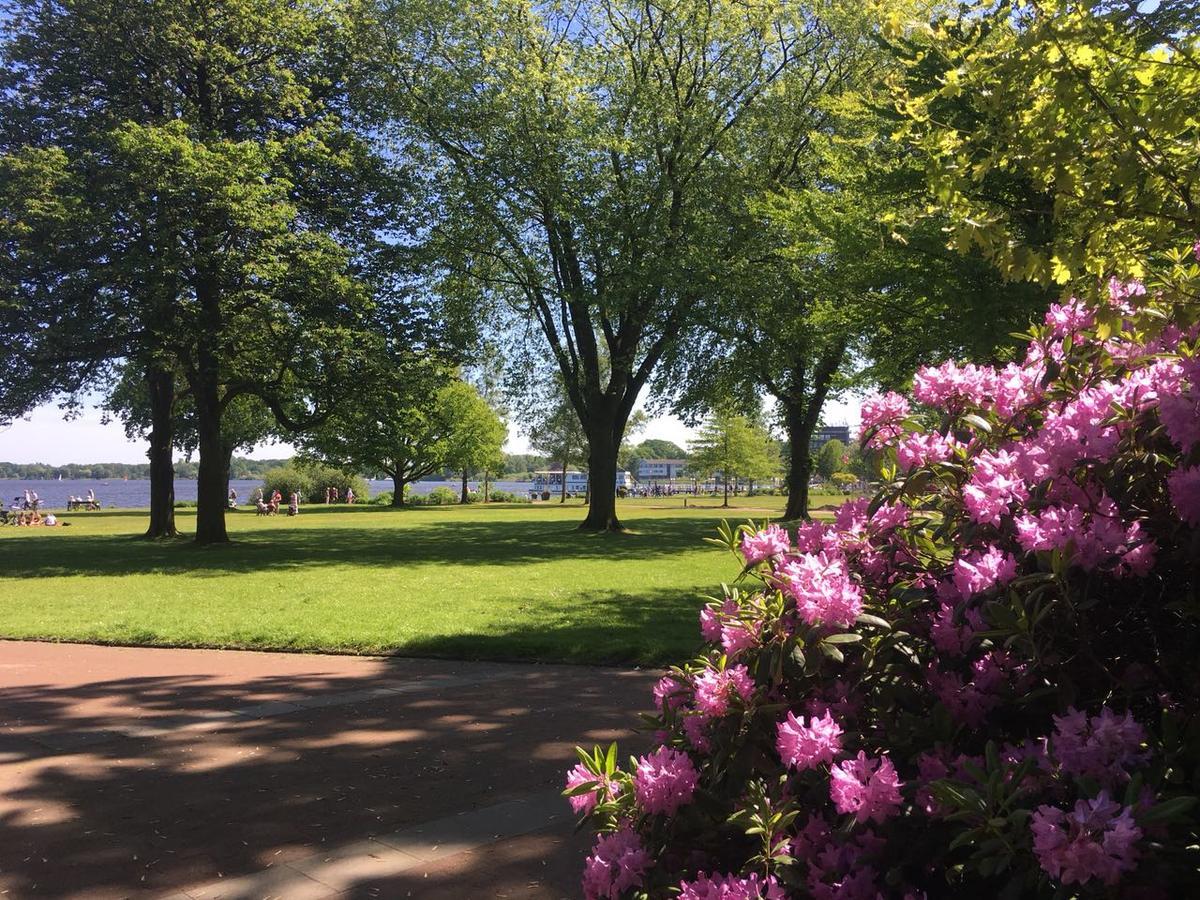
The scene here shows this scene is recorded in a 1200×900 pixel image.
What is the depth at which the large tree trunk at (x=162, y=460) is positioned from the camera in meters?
26.6

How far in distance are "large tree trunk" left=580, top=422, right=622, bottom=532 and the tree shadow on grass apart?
828 millimetres

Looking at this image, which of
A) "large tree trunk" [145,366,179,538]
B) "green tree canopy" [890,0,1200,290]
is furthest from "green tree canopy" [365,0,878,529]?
"green tree canopy" [890,0,1200,290]

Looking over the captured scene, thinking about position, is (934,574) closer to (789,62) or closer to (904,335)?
(904,335)

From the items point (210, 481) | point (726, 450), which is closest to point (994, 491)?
point (210, 481)

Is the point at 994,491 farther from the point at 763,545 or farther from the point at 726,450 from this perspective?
the point at 726,450

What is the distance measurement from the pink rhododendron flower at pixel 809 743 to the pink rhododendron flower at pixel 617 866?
0.43 m

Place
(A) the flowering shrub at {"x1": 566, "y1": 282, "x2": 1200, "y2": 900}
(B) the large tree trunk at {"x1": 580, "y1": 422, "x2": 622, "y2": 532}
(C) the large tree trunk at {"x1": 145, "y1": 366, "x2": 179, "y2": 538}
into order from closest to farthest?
(A) the flowering shrub at {"x1": 566, "y1": 282, "x2": 1200, "y2": 900} → (B) the large tree trunk at {"x1": 580, "y1": 422, "x2": 622, "y2": 532} → (C) the large tree trunk at {"x1": 145, "y1": 366, "x2": 179, "y2": 538}

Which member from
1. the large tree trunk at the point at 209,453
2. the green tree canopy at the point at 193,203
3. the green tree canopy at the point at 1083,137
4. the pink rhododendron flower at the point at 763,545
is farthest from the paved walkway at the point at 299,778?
the large tree trunk at the point at 209,453

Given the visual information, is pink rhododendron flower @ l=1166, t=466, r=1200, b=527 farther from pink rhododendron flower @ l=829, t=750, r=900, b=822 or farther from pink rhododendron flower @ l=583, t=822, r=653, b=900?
pink rhododendron flower @ l=583, t=822, r=653, b=900

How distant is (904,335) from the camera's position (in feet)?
45.0

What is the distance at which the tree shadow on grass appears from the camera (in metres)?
17.8

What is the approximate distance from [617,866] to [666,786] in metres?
0.23

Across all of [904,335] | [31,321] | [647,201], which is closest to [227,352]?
[31,321]

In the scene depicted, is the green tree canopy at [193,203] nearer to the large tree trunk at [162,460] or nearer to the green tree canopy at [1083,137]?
the large tree trunk at [162,460]
